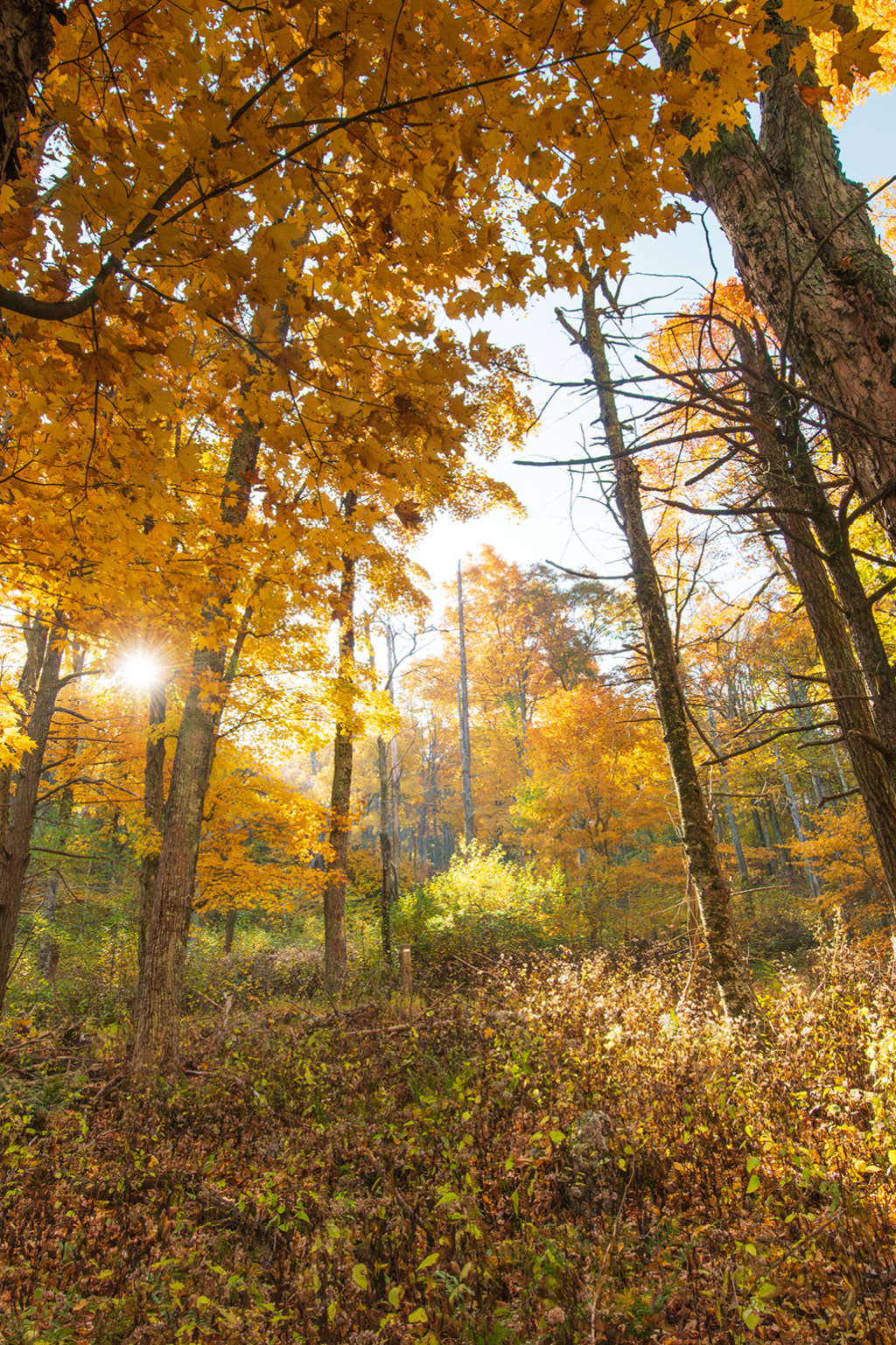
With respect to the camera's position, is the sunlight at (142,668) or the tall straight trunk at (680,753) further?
the sunlight at (142,668)

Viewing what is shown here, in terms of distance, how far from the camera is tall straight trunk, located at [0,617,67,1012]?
587 cm

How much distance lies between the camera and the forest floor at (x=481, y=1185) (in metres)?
2.00

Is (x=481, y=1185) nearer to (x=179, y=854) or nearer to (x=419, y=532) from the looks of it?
(x=419, y=532)

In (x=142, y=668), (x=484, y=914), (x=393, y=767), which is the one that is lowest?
(x=484, y=914)

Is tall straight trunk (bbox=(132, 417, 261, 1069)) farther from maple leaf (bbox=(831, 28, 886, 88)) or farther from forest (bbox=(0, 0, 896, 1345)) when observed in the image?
maple leaf (bbox=(831, 28, 886, 88))

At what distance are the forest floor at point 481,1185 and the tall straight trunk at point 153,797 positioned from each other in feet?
8.89

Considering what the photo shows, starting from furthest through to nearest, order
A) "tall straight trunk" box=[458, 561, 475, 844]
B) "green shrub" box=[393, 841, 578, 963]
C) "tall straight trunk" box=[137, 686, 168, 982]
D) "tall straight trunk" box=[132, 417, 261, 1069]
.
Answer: "tall straight trunk" box=[458, 561, 475, 844]
"green shrub" box=[393, 841, 578, 963]
"tall straight trunk" box=[137, 686, 168, 982]
"tall straight trunk" box=[132, 417, 261, 1069]

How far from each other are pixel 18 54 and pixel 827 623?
139 inches

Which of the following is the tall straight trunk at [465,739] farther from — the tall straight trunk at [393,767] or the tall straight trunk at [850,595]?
the tall straight trunk at [850,595]

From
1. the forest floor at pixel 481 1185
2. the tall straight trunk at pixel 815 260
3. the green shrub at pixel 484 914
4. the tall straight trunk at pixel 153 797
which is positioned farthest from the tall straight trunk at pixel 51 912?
the tall straight trunk at pixel 815 260

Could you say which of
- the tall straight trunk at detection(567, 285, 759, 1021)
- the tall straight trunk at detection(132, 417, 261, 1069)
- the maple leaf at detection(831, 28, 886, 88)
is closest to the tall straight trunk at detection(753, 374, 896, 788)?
the maple leaf at detection(831, 28, 886, 88)

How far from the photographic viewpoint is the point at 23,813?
20.4ft

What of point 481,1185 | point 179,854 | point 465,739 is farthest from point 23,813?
point 465,739

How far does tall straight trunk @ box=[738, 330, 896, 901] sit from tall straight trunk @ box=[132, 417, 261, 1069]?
3858 mm
